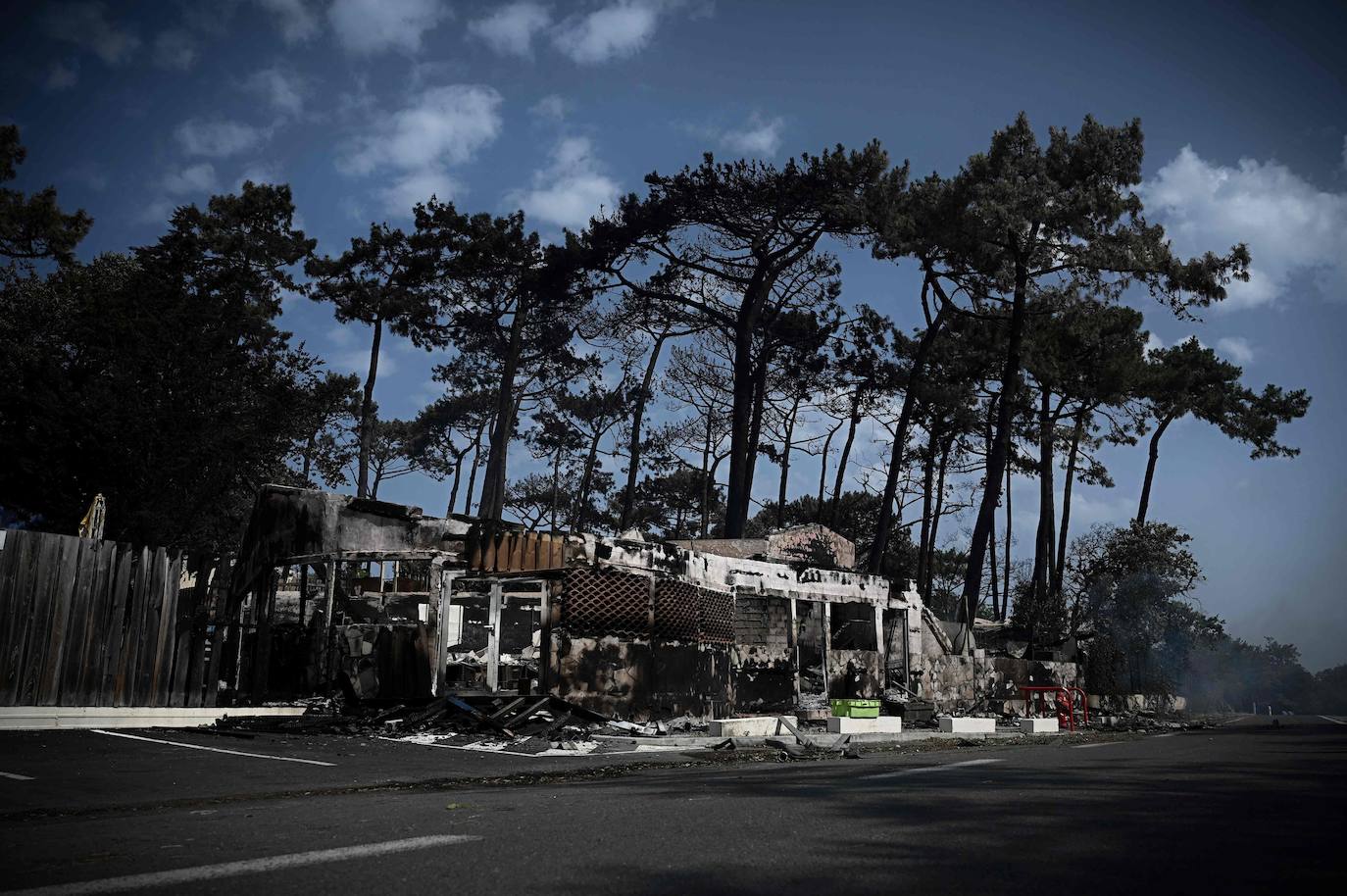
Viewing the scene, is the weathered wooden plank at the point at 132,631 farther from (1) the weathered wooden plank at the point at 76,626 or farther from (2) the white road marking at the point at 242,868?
(2) the white road marking at the point at 242,868

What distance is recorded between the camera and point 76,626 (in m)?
13.4

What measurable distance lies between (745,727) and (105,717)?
342 inches

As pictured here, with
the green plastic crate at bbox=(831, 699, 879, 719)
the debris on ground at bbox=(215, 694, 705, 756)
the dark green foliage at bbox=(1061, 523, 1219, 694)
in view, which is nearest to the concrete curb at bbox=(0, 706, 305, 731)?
the debris on ground at bbox=(215, 694, 705, 756)

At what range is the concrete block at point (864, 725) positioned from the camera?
16.1 metres

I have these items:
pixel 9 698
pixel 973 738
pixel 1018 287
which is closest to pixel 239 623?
pixel 9 698

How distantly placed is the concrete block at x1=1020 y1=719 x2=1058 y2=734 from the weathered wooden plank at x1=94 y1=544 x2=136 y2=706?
48.0ft

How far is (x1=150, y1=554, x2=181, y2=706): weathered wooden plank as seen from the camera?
14367 millimetres

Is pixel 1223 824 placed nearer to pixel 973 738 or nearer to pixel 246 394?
pixel 973 738

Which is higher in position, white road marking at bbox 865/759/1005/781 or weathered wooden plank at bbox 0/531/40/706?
weathered wooden plank at bbox 0/531/40/706

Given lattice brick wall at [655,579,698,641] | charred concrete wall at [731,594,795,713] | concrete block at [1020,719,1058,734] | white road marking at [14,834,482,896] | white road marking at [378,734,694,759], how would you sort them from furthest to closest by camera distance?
1. charred concrete wall at [731,594,795,713]
2. concrete block at [1020,719,1058,734]
3. lattice brick wall at [655,579,698,641]
4. white road marking at [378,734,694,759]
5. white road marking at [14,834,482,896]

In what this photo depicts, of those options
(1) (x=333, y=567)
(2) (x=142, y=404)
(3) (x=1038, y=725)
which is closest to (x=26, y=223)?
(2) (x=142, y=404)

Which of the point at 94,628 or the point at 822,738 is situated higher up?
the point at 94,628

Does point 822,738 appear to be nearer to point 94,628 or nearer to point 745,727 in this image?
point 745,727

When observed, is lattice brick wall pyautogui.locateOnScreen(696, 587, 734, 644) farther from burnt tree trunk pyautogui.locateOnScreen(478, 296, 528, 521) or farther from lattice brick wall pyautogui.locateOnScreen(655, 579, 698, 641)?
burnt tree trunk pyautogui.locateOnScreen(478, 296, 528, 521)
